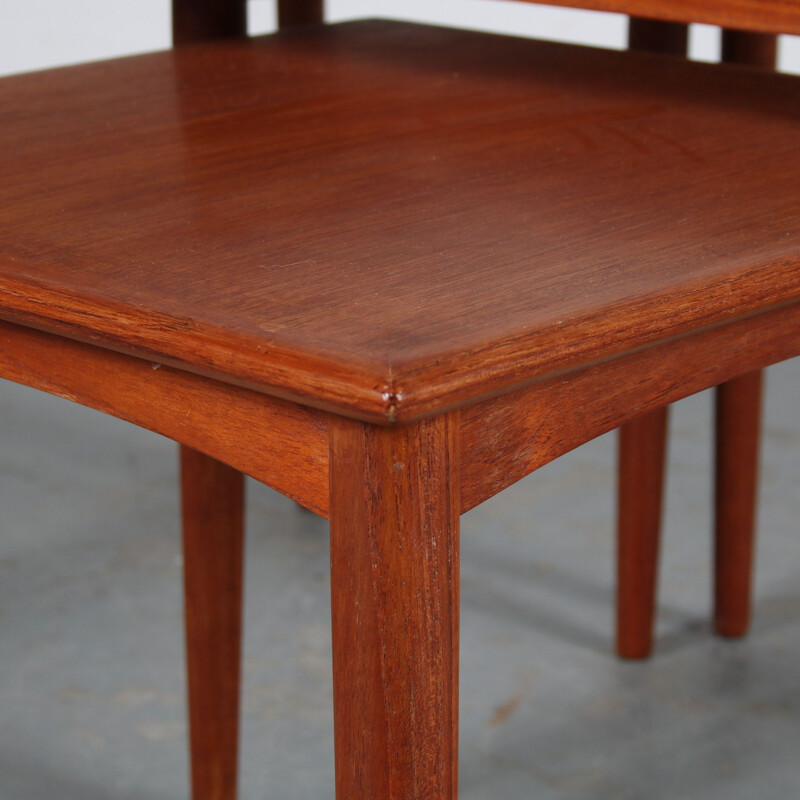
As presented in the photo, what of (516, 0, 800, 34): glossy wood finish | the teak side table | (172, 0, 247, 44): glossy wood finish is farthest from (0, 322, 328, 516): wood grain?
(172, 0, 247, 44): glossy wood finish

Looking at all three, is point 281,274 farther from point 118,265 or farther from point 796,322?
point 796,322

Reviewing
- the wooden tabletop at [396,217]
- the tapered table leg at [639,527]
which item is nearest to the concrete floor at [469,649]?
the tapered table leg at [639,527]

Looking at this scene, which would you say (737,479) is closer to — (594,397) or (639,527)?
(639,527)

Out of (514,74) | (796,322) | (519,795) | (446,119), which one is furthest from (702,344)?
(519,795)

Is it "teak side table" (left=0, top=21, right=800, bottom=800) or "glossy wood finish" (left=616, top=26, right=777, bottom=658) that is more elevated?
"teak side table" (left=0, top=21, right=800, bottom=800)

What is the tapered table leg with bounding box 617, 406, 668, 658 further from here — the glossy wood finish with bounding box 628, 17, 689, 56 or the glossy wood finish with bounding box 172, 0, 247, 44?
the glossy wood finish with bounding box 172, 0, 247, 44

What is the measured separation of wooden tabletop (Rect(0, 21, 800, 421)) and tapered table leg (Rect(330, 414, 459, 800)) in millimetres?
32

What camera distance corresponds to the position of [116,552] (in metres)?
1.48

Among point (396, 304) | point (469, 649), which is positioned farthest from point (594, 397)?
point (469, 649)

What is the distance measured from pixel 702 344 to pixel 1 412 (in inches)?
58.8

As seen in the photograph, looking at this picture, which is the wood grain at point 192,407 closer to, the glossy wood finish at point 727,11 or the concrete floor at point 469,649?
the glossy wood finish at point 727,11

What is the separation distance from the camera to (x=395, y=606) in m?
0.47

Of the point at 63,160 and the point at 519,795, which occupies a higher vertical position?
the point at 63,160

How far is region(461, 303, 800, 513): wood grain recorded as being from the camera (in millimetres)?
478
